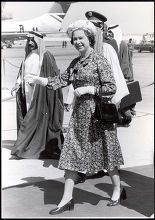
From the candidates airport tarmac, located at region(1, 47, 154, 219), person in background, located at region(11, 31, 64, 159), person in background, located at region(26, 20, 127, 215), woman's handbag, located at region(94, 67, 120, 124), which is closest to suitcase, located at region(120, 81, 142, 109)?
person in background, located at region(26, 20, 127, 215)

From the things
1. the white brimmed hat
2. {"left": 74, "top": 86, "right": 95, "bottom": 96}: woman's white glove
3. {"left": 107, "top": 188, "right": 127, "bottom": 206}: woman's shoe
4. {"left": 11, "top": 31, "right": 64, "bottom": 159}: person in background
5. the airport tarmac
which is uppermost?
the white brimmed hat

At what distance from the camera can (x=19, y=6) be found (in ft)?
26.0

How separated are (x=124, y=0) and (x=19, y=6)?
1.60 m

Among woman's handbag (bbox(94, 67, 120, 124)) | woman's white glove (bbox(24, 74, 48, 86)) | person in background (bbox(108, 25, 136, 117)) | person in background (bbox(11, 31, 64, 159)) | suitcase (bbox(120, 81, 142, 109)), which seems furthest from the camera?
person in background (bbox(11, 31, 64, 159))

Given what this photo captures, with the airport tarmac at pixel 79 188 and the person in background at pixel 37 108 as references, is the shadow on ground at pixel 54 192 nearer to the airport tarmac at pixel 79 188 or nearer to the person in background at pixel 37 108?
the airport tarmac at pixel 79 188

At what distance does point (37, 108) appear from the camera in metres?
7.29

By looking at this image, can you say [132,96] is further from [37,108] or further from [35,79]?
[37,108]

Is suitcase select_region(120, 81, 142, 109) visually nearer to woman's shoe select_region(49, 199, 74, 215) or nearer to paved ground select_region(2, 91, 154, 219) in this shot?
paved ground select_region(2, 91, 154, 219)

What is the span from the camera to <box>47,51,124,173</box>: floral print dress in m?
4.62

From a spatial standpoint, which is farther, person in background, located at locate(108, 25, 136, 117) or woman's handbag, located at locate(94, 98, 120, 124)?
person in background, located at locate(108, 25, 136, 117)

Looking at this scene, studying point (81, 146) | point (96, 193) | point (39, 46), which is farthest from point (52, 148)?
point (81, 146)

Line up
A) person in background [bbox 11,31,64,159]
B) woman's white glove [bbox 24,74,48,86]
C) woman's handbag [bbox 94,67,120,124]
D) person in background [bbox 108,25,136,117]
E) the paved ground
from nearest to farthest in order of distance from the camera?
1. woman's handbag [bbox 94,67,120,124]
2. the paved ground
3. woman's white glove [bbox 24,74,48,86]
4. person in background [bbox 108,25,136,117]
5. person in background [bbox 11,31,64,159]

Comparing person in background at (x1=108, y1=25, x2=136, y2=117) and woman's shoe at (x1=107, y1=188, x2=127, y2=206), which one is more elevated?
person in background at (x1=108, y1=25, x2=136, y2=117)

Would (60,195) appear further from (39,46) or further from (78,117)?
(39,46)
